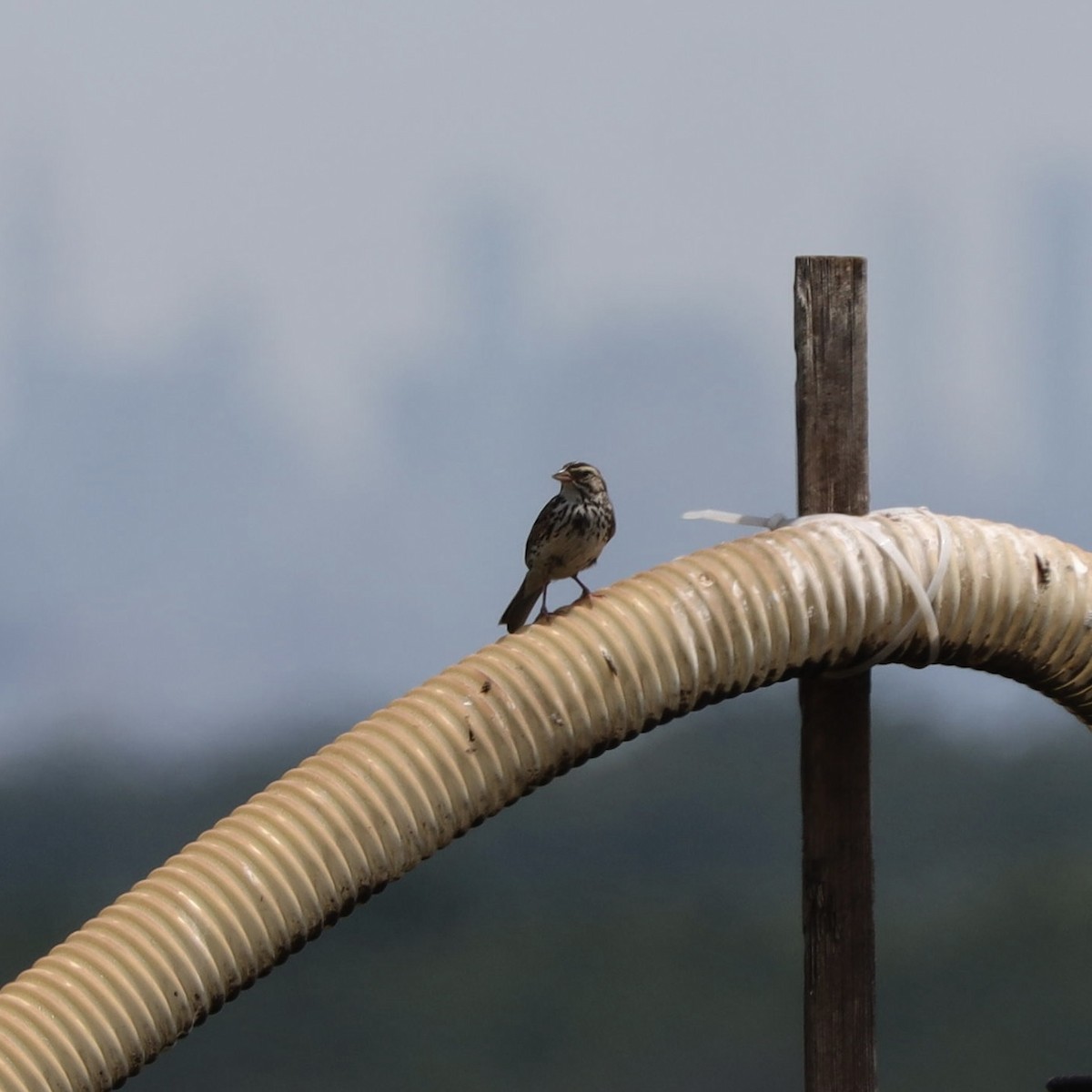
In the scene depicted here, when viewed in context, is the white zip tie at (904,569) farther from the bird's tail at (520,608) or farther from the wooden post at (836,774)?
the bird's tail at (520,608)

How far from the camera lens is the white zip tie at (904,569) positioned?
4332mm

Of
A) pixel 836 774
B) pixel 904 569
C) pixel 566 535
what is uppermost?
pixel 904 569

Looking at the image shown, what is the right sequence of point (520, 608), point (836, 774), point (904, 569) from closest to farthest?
point (904, 569), point (836, 774), point (520, 608)

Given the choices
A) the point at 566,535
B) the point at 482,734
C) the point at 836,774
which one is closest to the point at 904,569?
the point at 836,774

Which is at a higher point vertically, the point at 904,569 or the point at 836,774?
the point at 904,569

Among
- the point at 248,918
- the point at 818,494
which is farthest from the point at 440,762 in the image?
the point at 818,494

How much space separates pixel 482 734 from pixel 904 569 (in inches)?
46.7

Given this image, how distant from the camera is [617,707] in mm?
4211

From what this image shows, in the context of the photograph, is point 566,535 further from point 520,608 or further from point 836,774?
point 836,774

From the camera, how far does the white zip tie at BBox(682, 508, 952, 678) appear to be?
4332 millimetres

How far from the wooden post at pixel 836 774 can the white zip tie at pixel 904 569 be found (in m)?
0.08

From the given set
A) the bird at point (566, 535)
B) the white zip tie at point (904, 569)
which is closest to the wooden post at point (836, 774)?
the white zip tie at point (904, 569)

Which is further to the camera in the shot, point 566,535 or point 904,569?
point 566,535

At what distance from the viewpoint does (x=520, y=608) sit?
5488 mm
